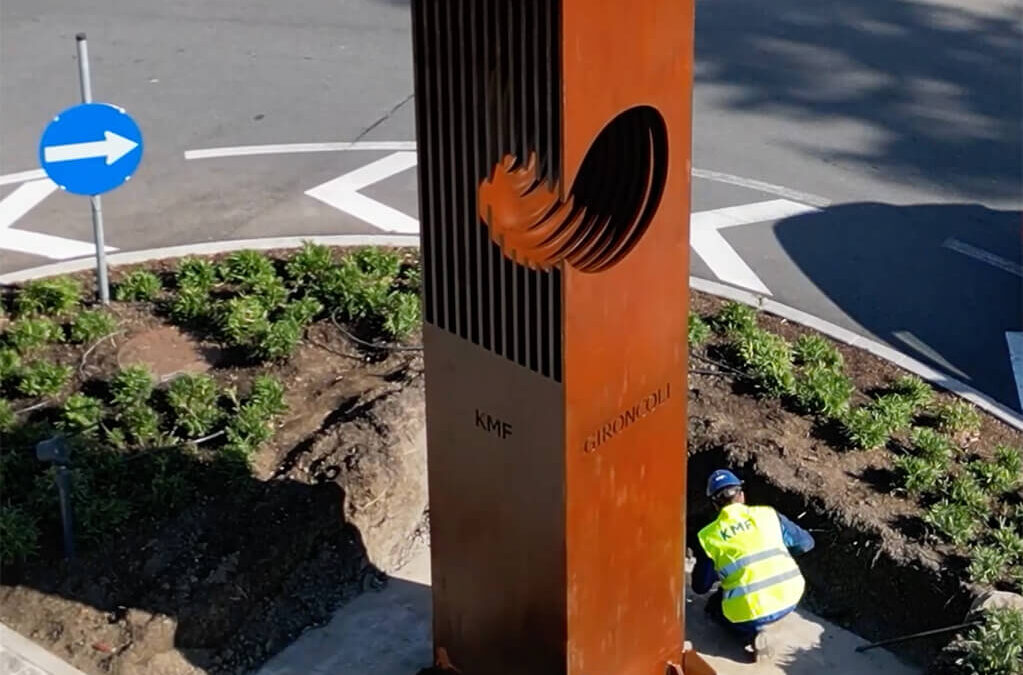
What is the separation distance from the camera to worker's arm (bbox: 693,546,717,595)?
26.1 ft

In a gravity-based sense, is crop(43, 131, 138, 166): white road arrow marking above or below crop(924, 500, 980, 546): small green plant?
above

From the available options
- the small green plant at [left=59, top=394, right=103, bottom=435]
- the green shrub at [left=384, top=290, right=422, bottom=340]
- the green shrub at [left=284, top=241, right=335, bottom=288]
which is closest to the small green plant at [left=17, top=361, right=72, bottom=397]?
the small green plant at [left=59, top=394, right=103, bottom=435]

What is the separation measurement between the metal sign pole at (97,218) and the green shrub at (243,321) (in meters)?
0.80

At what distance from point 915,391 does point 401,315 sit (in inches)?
123

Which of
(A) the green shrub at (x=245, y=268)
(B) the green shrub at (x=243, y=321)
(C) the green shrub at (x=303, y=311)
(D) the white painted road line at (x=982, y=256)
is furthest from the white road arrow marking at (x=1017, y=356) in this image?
(A) the green shrub at (x=245, y=268)

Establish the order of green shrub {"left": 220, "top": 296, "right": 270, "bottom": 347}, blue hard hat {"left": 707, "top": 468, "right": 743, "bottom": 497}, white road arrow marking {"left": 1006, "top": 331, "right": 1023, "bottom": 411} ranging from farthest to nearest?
white road arrow marking {"left": 1006, "top": 331, "right": 1023, "bottom": 411}
green shrub {"left": 220, "top": 296, "right": 270, "bottom": 347}
blue hard hat {"left": 707, "top": 468, "right": 743, "bottom": 497}

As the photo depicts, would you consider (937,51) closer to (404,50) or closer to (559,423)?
(404,50)

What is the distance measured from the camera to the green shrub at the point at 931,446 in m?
8.77

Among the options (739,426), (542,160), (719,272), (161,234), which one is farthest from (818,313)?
(542,160)

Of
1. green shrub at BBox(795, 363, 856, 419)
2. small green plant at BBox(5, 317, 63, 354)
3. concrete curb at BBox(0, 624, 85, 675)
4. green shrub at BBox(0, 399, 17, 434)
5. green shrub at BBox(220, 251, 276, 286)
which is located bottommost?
concrete curb at BBox(0, 624, 85, 675)

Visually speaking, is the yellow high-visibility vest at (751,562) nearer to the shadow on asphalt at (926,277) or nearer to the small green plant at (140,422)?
the shadow on asphalt at (926,277)

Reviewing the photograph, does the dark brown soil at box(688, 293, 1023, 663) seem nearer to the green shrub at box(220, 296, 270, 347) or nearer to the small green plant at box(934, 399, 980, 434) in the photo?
the small green plant at box(934, 399, 980, 434)

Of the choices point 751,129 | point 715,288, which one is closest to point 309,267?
point 715,288

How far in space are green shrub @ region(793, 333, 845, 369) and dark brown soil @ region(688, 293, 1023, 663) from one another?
0.54 m
